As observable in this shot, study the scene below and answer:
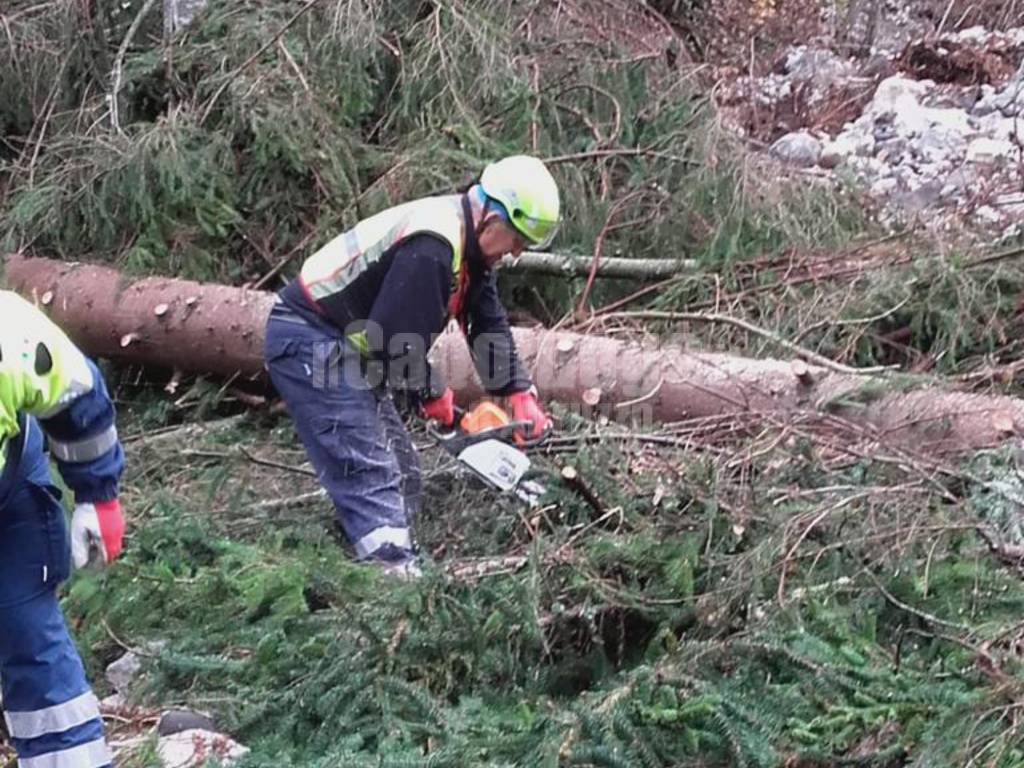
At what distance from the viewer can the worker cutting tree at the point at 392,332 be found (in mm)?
4031

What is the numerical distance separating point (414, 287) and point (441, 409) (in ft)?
1.59

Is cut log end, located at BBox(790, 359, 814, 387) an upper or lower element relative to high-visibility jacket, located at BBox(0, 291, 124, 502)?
lower

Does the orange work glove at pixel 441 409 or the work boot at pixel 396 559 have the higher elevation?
the orange work glove at pixel 441 409

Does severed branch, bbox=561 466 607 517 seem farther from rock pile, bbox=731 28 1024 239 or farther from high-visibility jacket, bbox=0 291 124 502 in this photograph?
rock pile, bbox=731 28 1024 239

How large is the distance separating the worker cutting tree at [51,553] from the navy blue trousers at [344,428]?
129 centimetres

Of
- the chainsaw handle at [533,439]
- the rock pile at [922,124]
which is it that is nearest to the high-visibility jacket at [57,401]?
the chainsaw handle at [533,439]

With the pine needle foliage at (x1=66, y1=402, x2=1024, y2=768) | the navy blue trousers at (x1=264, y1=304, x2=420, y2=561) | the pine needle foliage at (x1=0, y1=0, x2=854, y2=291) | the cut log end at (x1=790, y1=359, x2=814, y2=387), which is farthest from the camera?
the pine needle foliage at (x1=0, y1=0, x2=854, y2=291)

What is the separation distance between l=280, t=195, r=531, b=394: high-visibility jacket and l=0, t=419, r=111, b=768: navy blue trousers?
53.3 inches

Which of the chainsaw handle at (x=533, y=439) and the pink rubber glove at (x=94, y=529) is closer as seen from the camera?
the pink rubber glove at (x=94, y=529)

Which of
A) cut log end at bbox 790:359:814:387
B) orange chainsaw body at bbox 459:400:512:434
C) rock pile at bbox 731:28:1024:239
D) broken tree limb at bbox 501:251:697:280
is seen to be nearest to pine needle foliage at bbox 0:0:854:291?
broken tree limb at bbox 501:251:697:280

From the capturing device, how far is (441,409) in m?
4.33

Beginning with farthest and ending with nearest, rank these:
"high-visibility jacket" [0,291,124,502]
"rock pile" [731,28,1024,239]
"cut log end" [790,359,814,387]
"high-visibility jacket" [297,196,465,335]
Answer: "rock pile" [731,28,1024,239]
"cut log end" [790,359,814,387]
"high-visibility jacket" [297,196,465,335]
"high-visibility jacket" [0,291,124,502]

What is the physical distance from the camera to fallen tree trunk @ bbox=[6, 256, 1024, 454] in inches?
175

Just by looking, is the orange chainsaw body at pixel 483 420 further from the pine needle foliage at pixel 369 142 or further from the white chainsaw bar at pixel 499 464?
Result: the pine needle foliage at pixel 369 142
